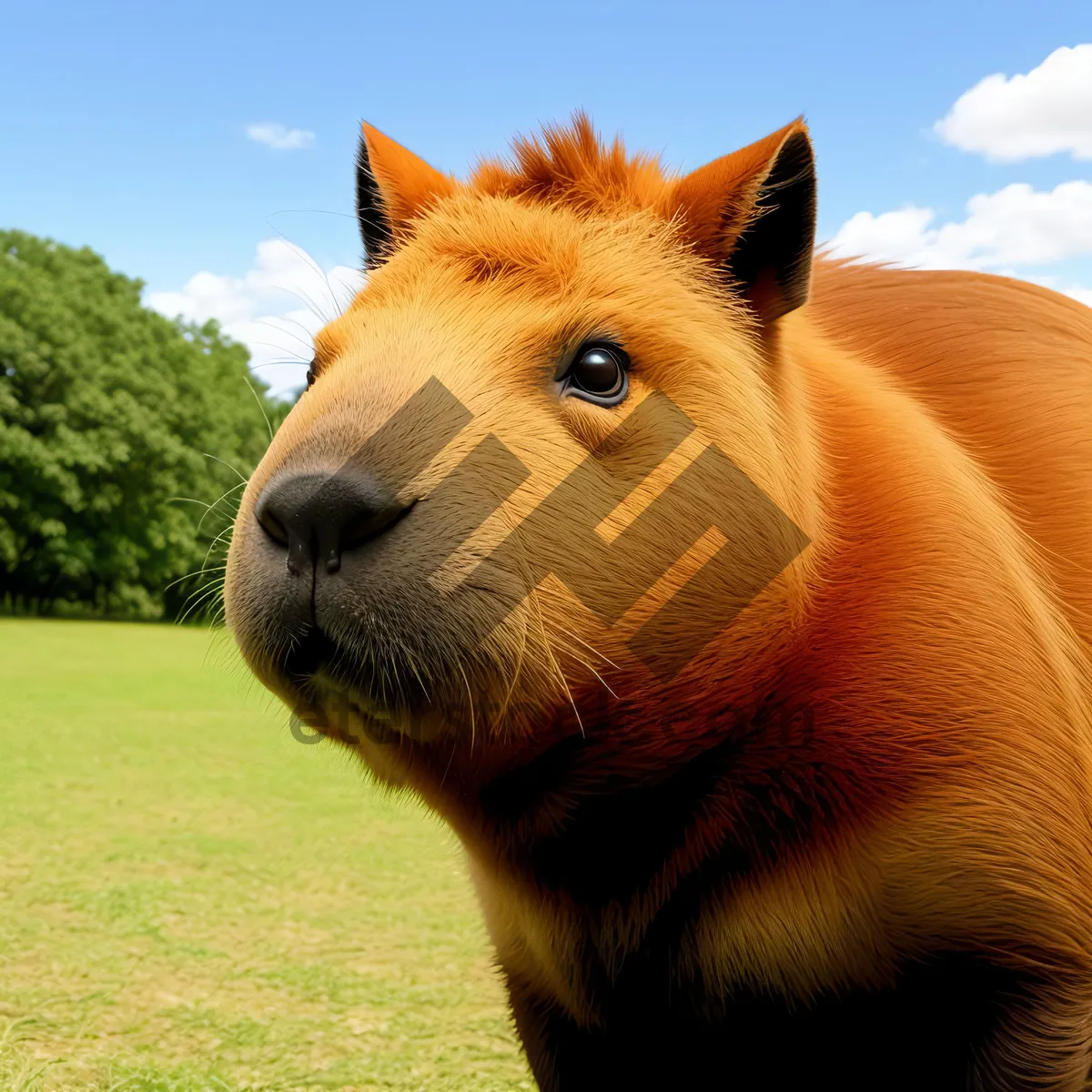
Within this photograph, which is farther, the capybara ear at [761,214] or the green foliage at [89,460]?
the green foliage at [89,460]

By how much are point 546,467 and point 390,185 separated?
1037 millimetres

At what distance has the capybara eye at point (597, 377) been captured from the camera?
201cm

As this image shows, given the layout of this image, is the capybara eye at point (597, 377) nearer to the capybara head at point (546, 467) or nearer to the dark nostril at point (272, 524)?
the capybara head at point (546, 467)

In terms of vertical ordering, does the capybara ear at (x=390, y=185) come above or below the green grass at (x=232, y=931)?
above

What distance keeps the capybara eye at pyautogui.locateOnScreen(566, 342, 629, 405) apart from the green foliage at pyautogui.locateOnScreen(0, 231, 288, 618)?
32962 mm

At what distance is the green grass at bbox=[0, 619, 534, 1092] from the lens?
3.84m

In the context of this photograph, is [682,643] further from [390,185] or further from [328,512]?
[390,185]

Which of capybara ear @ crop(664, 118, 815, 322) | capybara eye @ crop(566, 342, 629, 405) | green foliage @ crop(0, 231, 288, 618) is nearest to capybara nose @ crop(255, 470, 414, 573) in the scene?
capybara eye @ crop(566, 342, 629, 405)

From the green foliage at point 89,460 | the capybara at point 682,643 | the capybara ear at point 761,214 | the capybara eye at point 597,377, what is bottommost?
the green foliage at point 89,460

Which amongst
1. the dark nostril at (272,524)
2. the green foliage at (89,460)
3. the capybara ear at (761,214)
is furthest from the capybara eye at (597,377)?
the green foliage at (89,460)

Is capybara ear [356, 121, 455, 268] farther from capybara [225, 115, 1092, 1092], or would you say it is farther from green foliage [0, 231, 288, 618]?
green foliage [0, 231, 288, 618]

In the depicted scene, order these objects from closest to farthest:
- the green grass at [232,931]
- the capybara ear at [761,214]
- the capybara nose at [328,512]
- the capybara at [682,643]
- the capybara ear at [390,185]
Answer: the capybara nose at [328,512] → the capybara at [682,643] → the capybara ear at [761,214] → the capybara ear at [390,185] → the green grass at [232,931]

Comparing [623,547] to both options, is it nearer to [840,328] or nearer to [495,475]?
[495,475]

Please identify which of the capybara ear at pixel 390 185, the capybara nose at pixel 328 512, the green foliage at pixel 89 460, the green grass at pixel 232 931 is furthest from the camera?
the green foliage at pixel 89 460
